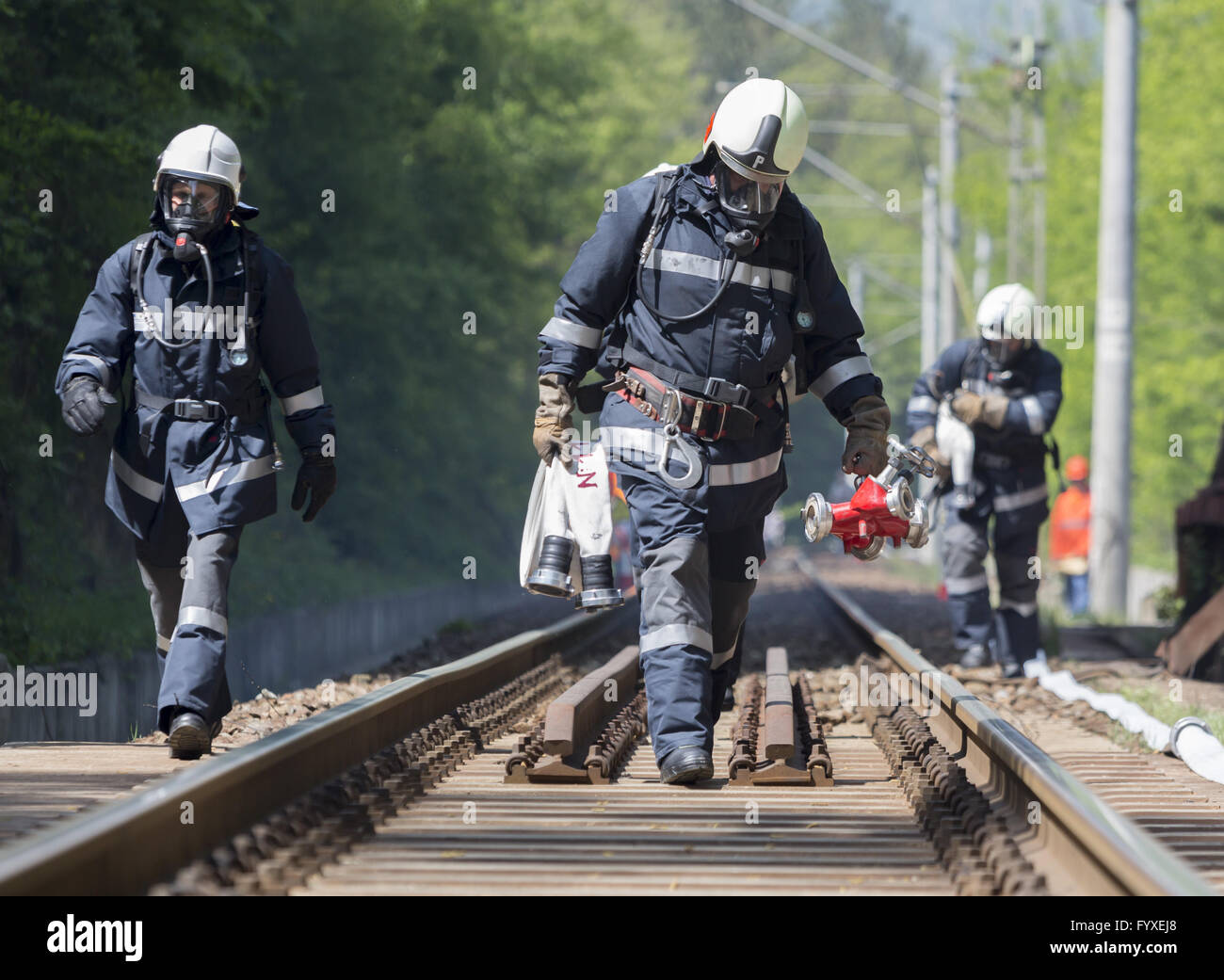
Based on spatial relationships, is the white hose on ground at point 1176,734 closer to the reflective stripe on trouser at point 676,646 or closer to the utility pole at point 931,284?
the reflective stripe on trouser at point 676,646

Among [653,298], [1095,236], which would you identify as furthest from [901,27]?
[653,298]

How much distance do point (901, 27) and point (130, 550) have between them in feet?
307

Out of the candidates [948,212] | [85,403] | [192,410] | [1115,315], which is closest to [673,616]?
[192,410]

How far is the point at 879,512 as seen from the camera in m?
7.93

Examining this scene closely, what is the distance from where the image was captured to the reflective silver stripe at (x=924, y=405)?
12102 mm

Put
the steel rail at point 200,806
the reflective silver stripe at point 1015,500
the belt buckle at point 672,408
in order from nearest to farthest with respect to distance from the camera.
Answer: the steel rail at point 200,806
the belt buckle at point 672,408
the reflective silver stripe at point 1015,500

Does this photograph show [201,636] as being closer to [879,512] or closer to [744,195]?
[744,195]

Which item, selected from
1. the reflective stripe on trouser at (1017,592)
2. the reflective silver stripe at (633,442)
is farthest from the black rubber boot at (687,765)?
the reflective stripe on trouser at (1017,592)

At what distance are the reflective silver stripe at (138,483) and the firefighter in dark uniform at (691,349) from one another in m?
1.45

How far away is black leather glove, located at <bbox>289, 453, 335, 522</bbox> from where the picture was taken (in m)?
7.45

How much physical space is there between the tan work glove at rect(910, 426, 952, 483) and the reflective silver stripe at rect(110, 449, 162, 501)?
19.0 ft

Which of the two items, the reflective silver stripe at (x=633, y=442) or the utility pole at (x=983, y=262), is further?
the utility pole at (x=983, y=262)

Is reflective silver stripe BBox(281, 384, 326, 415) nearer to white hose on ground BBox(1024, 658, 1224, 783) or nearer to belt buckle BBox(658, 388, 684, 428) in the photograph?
belt buckle BBox(658, 388, 684, 428)
